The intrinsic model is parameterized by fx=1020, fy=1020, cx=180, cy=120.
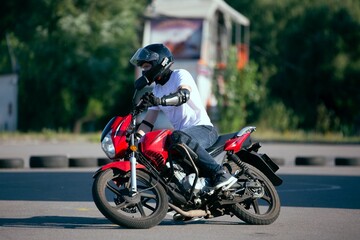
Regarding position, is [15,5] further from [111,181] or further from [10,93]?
[111,181]

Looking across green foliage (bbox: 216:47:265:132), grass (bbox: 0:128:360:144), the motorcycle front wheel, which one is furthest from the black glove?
green foliage (bbox: 216:47:265:132)

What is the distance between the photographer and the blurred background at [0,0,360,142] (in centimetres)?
5088

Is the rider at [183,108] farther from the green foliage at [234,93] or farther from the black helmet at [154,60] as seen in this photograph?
the green foliage at [234,93]

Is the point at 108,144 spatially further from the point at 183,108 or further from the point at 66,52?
the point at 66,52

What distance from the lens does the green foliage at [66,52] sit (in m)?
51.8

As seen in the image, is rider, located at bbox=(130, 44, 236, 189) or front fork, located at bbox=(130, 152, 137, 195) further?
rider, located at bbox=(130, 44, 236, 189)

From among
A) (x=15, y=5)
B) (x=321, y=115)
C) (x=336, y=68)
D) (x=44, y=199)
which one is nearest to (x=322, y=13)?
(x=336, y=68)

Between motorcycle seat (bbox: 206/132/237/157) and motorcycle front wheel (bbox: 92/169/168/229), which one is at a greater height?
motorcycle seat (bbox: 206/132/237/157)

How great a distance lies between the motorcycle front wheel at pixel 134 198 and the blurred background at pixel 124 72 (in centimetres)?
3707

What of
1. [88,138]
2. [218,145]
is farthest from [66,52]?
[218,145]

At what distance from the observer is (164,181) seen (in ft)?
33.6

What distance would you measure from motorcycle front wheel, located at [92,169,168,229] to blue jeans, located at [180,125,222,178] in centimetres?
52

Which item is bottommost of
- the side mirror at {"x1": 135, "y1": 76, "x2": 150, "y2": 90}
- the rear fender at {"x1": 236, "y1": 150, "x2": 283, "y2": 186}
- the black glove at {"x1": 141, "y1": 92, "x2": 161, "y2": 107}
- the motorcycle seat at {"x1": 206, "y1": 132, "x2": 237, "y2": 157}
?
the rear fender at {"x1": 236, "y1": 150, "x2": 283, "y2": 186}

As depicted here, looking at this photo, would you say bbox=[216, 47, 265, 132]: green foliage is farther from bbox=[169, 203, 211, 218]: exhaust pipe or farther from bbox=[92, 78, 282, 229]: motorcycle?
bbox=[169, 203, 211, 218]: exhaust pipe
